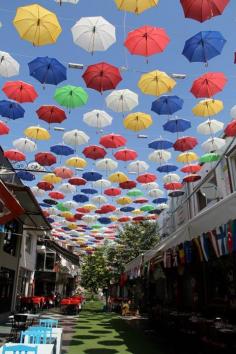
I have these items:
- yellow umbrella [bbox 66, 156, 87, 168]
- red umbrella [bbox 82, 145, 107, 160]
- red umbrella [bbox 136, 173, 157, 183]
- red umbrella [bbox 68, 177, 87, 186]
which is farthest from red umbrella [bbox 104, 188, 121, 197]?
red umbrella [bbox 82, 145, 107, 160]

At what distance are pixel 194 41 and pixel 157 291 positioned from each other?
14965mm

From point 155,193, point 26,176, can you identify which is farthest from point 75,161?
point 155,193

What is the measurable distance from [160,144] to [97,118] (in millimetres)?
3285

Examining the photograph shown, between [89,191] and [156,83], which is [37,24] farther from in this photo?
[89,191]

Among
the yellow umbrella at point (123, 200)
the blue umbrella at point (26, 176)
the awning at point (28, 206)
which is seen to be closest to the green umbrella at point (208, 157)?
the yellow umbrella at point (123, 200)

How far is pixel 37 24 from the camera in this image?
8.34 m

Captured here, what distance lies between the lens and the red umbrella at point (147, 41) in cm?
880

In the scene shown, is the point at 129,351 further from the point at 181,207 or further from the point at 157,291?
the point at 181,207

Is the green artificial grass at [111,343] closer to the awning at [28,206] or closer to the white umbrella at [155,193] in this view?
the awning at [28,206]

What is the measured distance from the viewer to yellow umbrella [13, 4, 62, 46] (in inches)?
323

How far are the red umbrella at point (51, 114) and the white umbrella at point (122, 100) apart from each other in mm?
1841

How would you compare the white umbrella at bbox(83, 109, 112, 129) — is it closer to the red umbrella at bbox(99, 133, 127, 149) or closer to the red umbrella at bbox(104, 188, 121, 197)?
the red umbrella at bbox(99, 133, 127, 149)

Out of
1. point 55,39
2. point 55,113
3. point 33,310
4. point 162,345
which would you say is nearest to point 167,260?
point 162,345

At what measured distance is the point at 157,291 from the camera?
782 inches
